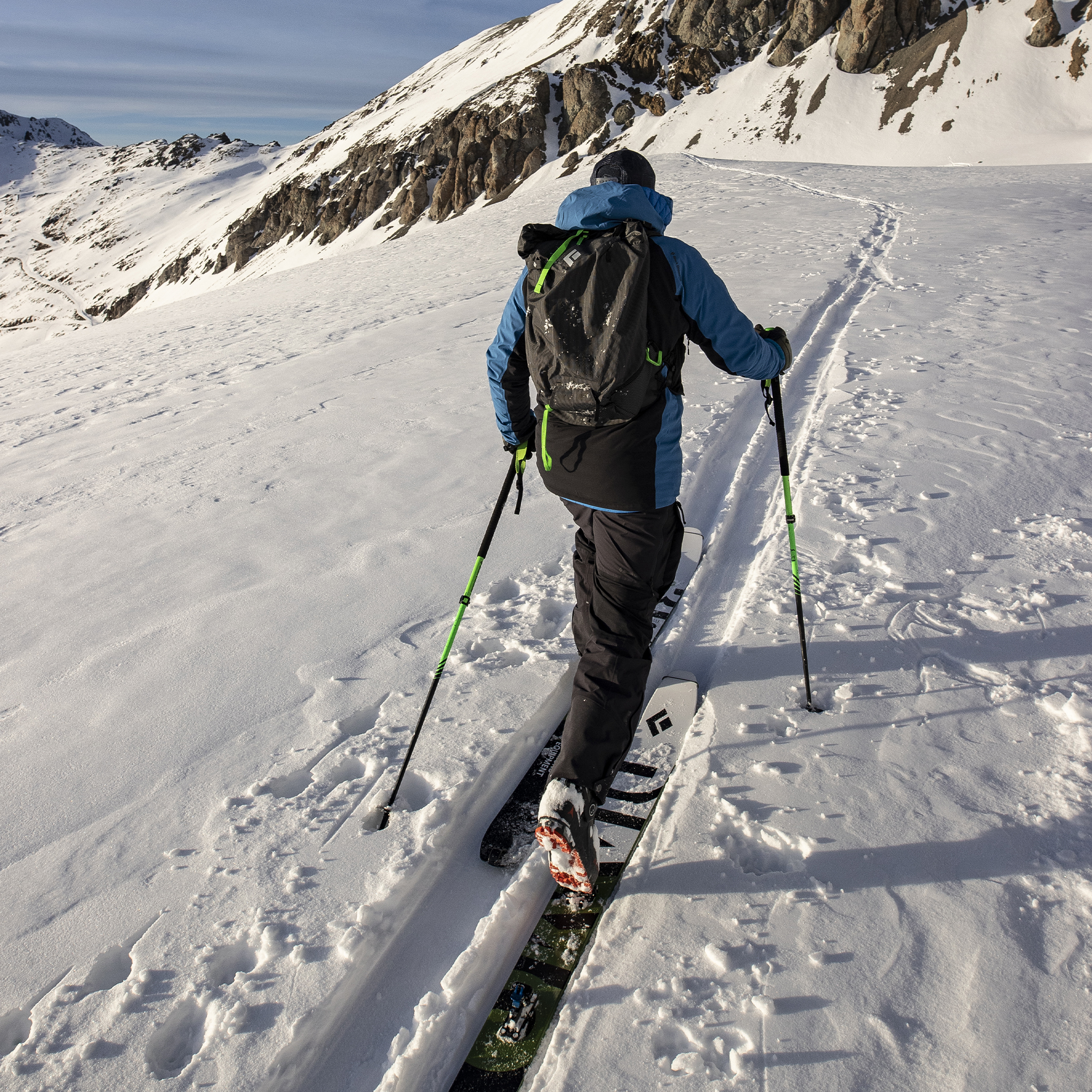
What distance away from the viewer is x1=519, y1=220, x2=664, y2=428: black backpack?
200 centimetres

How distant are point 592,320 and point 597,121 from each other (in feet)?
261

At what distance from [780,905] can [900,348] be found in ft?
21.5

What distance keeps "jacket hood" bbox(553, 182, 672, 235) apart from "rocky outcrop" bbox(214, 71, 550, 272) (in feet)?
251

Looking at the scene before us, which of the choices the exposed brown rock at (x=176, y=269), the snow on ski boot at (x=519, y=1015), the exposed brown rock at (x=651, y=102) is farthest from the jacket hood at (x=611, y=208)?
the exposed brown rock at (x=176, y=269)

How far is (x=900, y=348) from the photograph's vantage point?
7031 mm

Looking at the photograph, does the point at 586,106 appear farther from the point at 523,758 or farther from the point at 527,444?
the point at 523,758

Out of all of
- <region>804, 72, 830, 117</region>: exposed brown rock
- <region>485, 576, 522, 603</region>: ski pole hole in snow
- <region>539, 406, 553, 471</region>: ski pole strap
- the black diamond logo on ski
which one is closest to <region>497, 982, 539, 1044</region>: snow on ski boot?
the black diamond logo on ski

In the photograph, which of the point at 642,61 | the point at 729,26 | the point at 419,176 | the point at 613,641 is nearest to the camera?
the point at 613,641

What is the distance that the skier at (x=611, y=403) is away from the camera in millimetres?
2039

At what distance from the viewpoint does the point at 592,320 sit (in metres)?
2.02

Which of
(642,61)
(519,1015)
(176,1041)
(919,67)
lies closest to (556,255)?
(519,1015)

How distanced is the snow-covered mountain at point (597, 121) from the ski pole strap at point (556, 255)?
4847 centimetres

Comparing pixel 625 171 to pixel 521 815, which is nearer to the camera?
pixel 625 171

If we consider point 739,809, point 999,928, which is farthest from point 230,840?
point 999,928
